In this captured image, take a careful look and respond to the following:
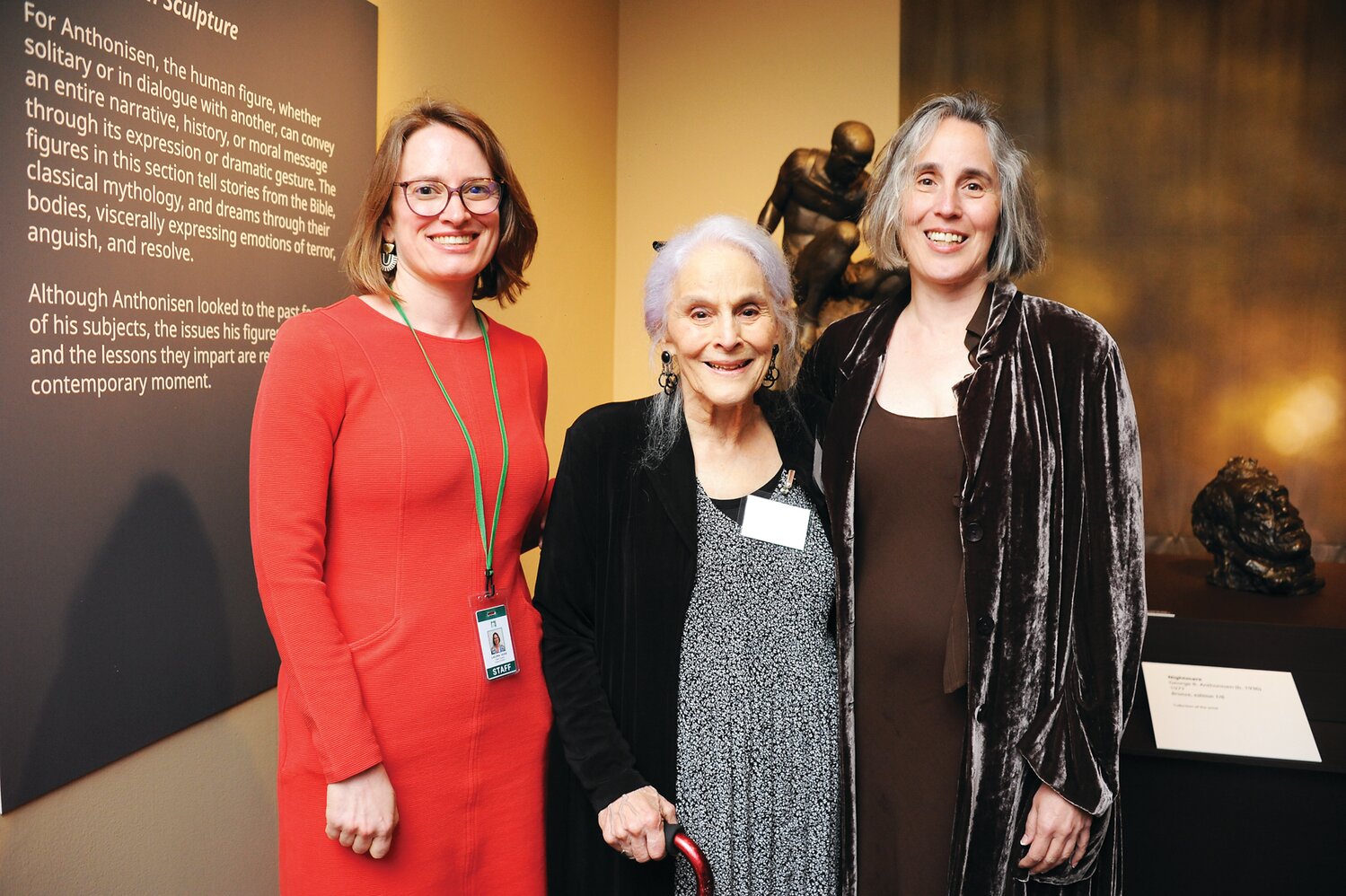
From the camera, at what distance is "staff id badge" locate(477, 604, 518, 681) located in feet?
5.35

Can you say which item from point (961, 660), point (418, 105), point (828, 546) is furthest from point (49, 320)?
point (961, 660)

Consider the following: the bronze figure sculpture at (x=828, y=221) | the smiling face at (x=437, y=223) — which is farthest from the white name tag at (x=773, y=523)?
the bronze figure sculpture at (x=828, y=221)

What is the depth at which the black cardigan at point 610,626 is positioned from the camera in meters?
1.62

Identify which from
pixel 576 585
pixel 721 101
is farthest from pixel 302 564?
pixel 721 101

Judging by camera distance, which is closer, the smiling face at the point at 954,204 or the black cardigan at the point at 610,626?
the black cardigan at the point at 610,626

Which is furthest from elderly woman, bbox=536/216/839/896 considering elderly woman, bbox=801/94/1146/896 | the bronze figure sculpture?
the bronze figure sculpture

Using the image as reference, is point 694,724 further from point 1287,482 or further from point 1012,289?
point 1287,482

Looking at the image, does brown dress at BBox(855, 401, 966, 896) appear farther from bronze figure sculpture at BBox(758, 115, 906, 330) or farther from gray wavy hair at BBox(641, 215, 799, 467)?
bronze figure sculpture at BBox(758, 115, 906, 330)

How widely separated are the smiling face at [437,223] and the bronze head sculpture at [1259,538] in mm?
2725

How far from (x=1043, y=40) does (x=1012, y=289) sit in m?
3.78

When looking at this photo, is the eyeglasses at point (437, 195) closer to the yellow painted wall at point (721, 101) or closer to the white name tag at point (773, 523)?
the white name tag at point (773, 523)

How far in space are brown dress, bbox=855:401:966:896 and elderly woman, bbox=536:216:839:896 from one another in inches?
3.3

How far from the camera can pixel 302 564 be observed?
1.45 meters

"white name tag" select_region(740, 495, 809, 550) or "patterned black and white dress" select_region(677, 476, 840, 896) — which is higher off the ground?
"white name tag" select_region(740, 495, 809, 550)
